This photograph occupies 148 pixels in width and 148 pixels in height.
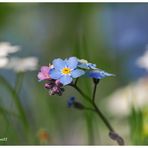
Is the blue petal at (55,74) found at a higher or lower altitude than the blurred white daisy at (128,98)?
higher

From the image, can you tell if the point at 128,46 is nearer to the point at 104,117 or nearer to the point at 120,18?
the point at 120,18

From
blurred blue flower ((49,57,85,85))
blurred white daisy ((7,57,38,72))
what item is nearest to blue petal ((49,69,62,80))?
blurred blue flower ((49,57,85,85))

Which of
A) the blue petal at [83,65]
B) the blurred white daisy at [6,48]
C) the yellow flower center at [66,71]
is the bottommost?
the yellow flower center at [66,71]

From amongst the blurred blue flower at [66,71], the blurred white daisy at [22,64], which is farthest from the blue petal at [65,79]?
the blurred white daisy at [22,64]

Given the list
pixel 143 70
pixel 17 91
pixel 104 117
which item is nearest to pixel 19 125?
pixel 17 91

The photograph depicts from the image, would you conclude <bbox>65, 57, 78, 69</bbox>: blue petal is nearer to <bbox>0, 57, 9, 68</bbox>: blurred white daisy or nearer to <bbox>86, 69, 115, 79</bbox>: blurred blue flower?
<bbox>86, 69, 115, 79</bbox>: blurred blue flower

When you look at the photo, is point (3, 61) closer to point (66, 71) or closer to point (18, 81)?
point (18, 81)

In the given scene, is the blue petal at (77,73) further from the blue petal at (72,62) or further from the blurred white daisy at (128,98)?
the blurred white daisy at (128,98)

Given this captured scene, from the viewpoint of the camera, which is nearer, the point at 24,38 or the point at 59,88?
the point at 59,88

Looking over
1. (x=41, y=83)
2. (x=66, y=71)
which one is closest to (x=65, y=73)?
(x=66, y=71)
